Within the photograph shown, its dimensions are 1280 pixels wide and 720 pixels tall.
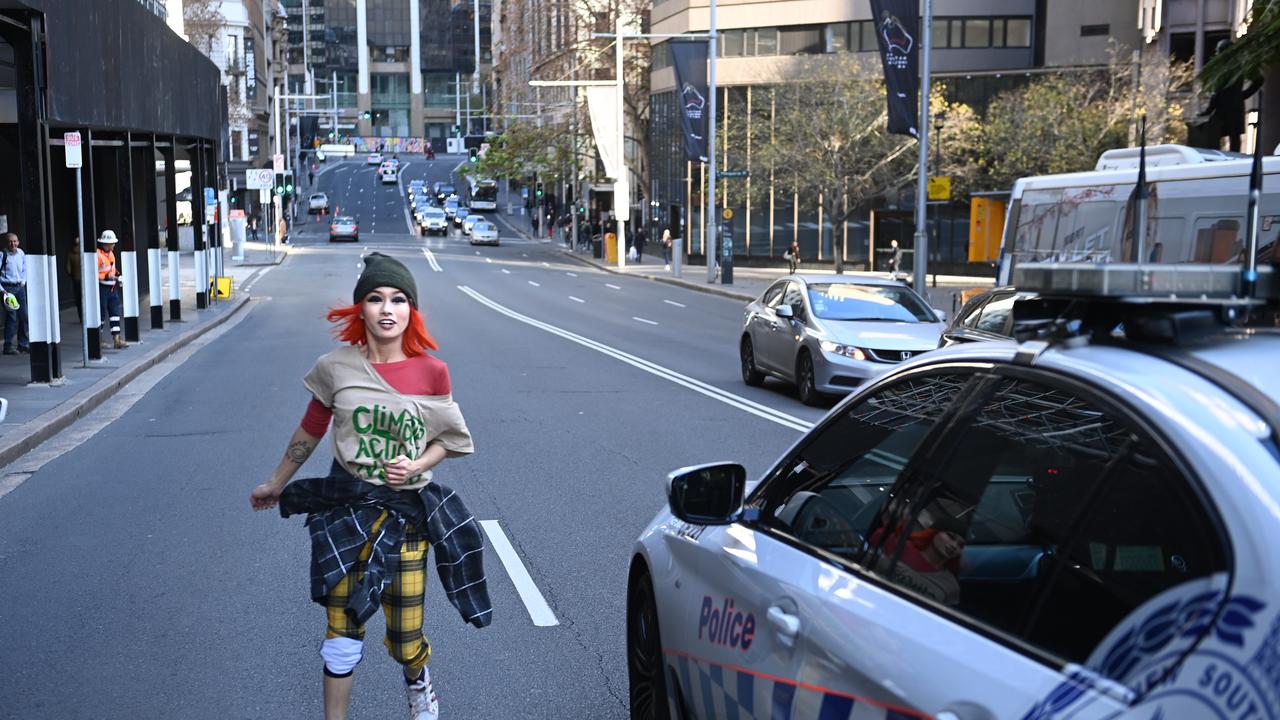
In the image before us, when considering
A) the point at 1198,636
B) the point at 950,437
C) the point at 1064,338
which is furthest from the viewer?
the point at 950,437

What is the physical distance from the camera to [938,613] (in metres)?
3.01

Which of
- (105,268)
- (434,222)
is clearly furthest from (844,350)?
(434,222)

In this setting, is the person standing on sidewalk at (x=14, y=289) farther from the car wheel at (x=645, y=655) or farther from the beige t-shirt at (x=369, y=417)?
the car wheel at (x=645, y=655)

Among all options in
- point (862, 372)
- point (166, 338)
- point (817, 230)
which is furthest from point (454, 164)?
point (862, 372)

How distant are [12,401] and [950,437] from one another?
15.6 meters

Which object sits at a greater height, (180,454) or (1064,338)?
(1064,338)

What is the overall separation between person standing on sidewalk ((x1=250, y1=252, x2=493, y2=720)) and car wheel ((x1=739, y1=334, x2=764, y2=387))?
45.6 ft

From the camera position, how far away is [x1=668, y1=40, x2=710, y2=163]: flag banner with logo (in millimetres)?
48250

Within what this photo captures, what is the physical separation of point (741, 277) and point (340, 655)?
52784 mm

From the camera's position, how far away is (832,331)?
16625 millimetres

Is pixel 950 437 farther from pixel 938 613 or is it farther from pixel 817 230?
pixel 817 230

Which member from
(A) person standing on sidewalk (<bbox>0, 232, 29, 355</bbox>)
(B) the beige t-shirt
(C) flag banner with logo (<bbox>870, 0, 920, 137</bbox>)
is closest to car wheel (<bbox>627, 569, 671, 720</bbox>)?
(B) the beige t-shirt

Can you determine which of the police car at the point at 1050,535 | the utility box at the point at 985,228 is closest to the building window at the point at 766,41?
the utility box at the point at 985,228

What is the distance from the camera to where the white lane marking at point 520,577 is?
7.37 meters
